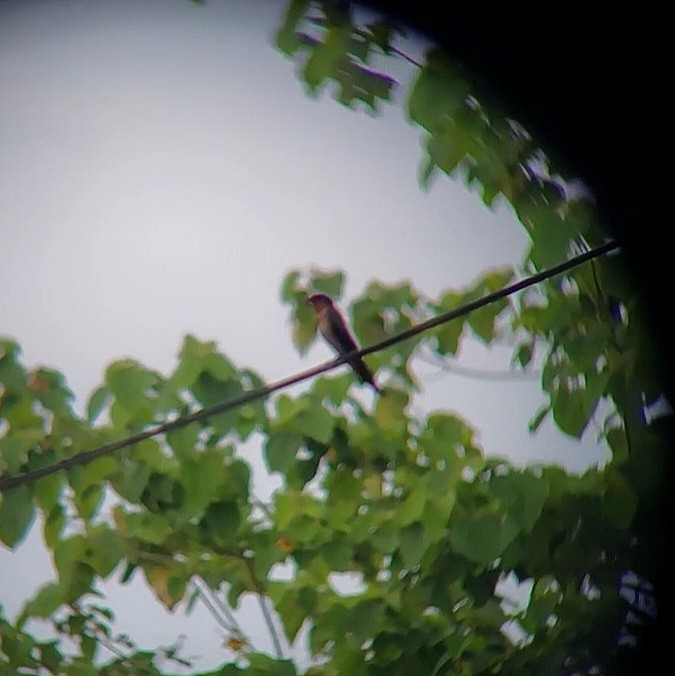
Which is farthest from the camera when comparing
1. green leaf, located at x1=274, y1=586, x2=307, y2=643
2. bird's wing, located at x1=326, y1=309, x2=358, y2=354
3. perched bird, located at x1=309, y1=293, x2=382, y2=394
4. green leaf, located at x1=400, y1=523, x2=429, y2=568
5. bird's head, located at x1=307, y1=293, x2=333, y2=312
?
bird's wing, located at x1=326, y1=309, x2=358, y2=354

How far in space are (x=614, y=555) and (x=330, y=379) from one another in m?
0.50

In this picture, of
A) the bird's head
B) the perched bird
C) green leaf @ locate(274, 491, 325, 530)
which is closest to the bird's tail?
the perched bird

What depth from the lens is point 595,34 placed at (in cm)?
139

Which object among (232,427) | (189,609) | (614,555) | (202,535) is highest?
(614,555)

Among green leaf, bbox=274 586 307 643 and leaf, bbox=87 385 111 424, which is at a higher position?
leaf, bbox=87 385 111 424

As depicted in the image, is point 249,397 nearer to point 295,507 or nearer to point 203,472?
point 203,472

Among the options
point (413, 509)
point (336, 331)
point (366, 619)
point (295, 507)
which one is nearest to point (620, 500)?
point (413, 509)

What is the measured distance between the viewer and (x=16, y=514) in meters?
1.42

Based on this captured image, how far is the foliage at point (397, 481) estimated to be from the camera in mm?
1370

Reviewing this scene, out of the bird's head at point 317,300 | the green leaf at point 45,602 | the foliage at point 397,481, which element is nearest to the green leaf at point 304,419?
the foliage at point 397,481

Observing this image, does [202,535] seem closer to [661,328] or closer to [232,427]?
[232,427]

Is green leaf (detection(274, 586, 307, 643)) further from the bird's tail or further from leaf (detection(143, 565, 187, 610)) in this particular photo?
the bird's tail

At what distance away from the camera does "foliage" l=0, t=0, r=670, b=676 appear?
4.50ft

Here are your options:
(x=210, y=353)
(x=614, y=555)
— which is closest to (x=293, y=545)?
(x=210, y=353)
